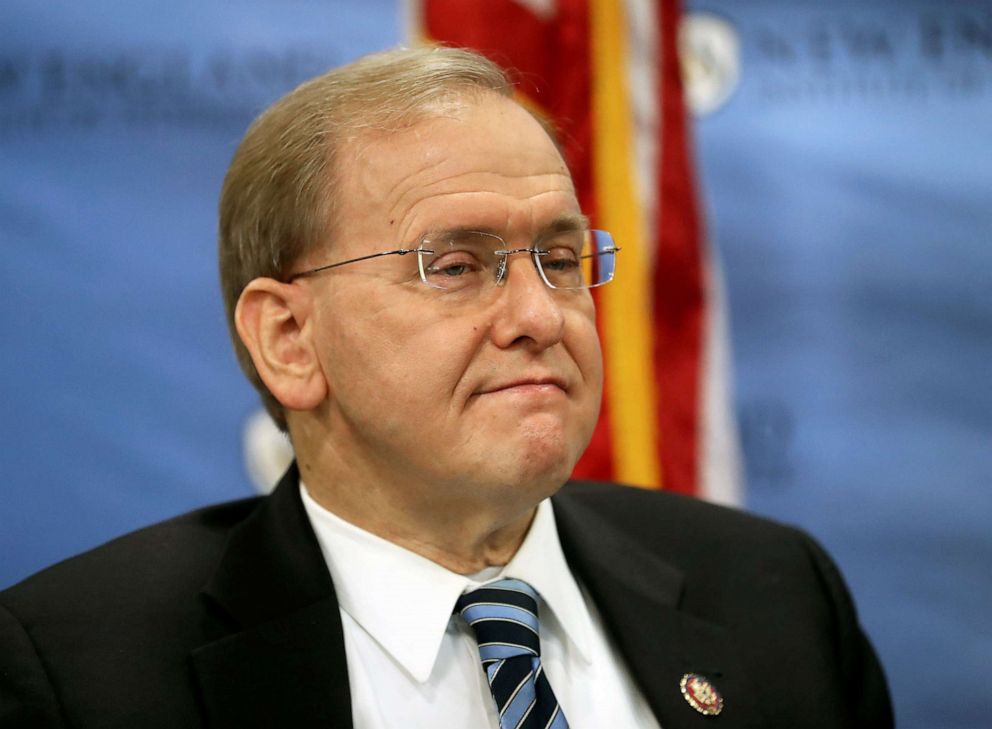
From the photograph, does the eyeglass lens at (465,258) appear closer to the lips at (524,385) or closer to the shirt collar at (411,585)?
the lips at (524,385)

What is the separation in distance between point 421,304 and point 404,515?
13.6 inches

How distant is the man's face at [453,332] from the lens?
177 centimetres

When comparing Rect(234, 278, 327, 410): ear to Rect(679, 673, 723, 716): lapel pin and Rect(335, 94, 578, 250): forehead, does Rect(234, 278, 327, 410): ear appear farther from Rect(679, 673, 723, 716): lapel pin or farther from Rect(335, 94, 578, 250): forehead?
Rect(679, 673, 723, 716): lapel pin

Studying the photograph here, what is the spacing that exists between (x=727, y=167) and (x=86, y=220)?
1622mm

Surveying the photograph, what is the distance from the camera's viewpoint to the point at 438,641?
182 cm

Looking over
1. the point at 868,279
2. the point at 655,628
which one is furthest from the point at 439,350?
the point at 868,279

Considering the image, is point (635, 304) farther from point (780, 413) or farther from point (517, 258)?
point (517, 258)

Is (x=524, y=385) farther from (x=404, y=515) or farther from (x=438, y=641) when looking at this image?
(x=438, y=641)

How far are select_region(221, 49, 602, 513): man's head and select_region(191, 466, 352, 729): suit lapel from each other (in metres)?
0.18

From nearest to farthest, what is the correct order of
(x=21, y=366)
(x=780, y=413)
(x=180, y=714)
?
(x=180, y=714)
(x=21, y=366)
(x=780, y=413)

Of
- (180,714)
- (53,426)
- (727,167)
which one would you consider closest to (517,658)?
(180,714)

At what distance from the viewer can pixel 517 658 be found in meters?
1.82

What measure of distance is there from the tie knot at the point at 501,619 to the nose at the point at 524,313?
0.39m

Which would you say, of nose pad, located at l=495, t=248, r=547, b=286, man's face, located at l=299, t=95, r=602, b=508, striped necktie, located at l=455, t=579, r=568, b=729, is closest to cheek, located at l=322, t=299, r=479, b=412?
man's face, located at l=299, t=95, r=602, b=508
